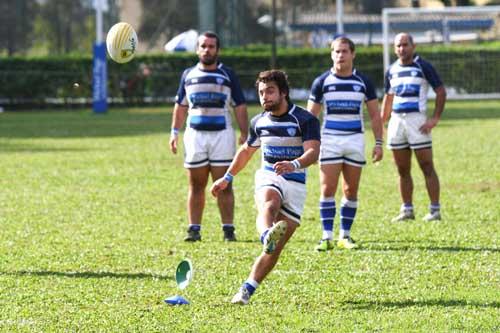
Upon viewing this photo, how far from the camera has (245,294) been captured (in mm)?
8859

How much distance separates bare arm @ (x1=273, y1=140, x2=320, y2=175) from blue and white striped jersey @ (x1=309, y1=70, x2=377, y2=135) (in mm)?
2921

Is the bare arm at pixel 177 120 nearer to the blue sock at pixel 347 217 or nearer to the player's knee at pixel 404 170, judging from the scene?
the blue sock at pixel 347 217

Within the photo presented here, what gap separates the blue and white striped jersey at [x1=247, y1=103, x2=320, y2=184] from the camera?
9125 mm

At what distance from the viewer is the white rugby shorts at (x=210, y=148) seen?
Result: 12.6 metres

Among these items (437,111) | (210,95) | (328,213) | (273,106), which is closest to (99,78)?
(437,111)

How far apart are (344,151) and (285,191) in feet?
9.81

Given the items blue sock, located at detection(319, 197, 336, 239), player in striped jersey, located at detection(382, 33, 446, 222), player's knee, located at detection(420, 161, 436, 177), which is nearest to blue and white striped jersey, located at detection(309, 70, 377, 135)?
blue sock, located at detection(319, 197, 336, 239)

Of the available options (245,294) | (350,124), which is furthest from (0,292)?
(350,124)

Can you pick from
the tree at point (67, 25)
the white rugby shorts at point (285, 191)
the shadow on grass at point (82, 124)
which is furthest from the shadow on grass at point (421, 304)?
the tree at point (67, 25)

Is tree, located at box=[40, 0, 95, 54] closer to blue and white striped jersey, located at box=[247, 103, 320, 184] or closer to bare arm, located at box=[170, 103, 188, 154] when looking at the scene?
bare arm, located at box=[170, 103, 188, 154]

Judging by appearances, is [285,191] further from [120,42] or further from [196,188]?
[196,188]

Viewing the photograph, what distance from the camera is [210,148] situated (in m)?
12.6

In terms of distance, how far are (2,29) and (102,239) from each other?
3608 centimetres

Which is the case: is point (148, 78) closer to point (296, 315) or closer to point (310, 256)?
point (310, 256)
